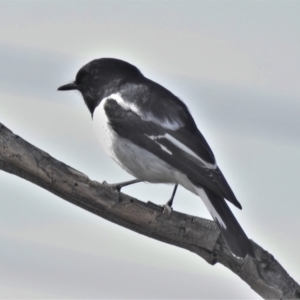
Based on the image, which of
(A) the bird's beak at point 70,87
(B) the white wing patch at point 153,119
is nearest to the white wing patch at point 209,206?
(B) the white wing patch at point 153,119

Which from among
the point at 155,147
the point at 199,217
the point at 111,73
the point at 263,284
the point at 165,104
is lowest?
the point at 263,284

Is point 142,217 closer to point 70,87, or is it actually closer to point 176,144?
point 176,144

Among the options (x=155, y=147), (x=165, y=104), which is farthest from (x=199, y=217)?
(x=165, y=104)

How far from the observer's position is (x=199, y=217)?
2.92 meters

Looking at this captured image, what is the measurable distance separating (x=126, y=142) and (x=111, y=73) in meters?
0.60

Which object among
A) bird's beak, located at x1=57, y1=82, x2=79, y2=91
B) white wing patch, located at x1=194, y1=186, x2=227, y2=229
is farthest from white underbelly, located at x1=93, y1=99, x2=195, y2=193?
bird's beak, located at x1=57, y1=82, x2=79, y2=91

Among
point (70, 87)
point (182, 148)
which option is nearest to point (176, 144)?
point (182, 148)

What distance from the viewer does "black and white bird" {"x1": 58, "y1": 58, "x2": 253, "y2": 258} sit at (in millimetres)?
2818

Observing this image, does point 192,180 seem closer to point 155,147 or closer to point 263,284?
point 155,147

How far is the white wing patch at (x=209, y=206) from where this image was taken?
2774 millimetres

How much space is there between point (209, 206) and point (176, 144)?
0.36 meters

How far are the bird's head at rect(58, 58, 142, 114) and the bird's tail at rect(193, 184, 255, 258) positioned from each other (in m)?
0.90

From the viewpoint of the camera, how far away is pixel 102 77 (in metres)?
3.56

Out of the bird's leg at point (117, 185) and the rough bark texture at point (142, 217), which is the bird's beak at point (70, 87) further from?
the rough bark texture at point (142, 217)
